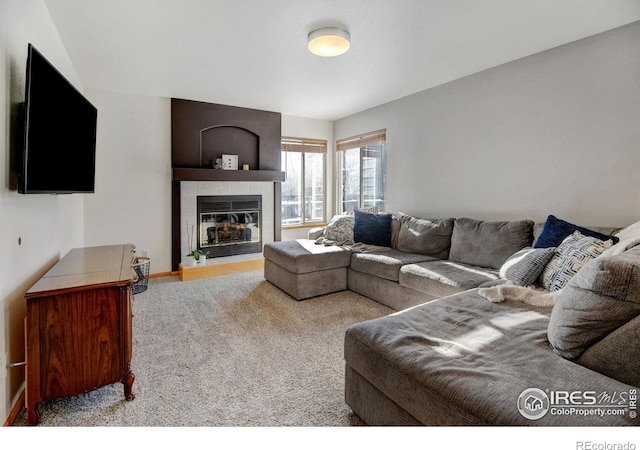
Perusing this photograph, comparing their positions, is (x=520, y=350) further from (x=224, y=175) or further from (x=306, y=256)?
Answer: (x=224, y=175)

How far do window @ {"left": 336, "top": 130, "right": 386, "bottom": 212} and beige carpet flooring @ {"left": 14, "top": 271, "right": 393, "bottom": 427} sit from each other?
2037mm

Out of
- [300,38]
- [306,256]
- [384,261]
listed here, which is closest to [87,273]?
[306,256]

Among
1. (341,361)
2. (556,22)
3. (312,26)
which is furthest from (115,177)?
(556,22)

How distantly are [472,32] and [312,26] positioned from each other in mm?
1241

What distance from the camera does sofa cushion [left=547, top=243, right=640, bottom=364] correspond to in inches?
45.0

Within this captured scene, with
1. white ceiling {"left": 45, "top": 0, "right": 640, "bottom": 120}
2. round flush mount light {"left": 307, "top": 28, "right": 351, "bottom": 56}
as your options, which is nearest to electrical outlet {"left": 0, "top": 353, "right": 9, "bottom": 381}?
white ceiling {"left": 45, "top": 0, "right": 640, "bottom": 120}

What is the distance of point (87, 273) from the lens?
6.37 feet

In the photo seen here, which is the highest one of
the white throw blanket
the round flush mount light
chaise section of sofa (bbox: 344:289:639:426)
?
the round flush mount light

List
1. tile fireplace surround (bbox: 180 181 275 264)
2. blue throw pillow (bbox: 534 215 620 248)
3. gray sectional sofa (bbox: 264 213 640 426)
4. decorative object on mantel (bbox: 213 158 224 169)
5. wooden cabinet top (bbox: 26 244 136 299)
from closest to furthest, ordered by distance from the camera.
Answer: gray sectional sofa (bbox: 264 213 640 426) → wooden cabinet top (bbox: 26 244 136 299) → blue throw pillow (bbox: 534 215 620 248) → tile fireplace surround (bbox: 180 181 275 264) → decorative object on mantel (bbox: 213 158 224 169)

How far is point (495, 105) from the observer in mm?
3389

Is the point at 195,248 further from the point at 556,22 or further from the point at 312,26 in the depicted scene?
the point at 556,22

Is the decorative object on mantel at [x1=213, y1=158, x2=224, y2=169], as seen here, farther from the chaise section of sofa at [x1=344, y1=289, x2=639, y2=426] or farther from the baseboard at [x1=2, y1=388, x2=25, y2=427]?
the chaise section of sofa at [x1=344, y1=289, x2=639, y2=426]

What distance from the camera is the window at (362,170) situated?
4.98 metres
